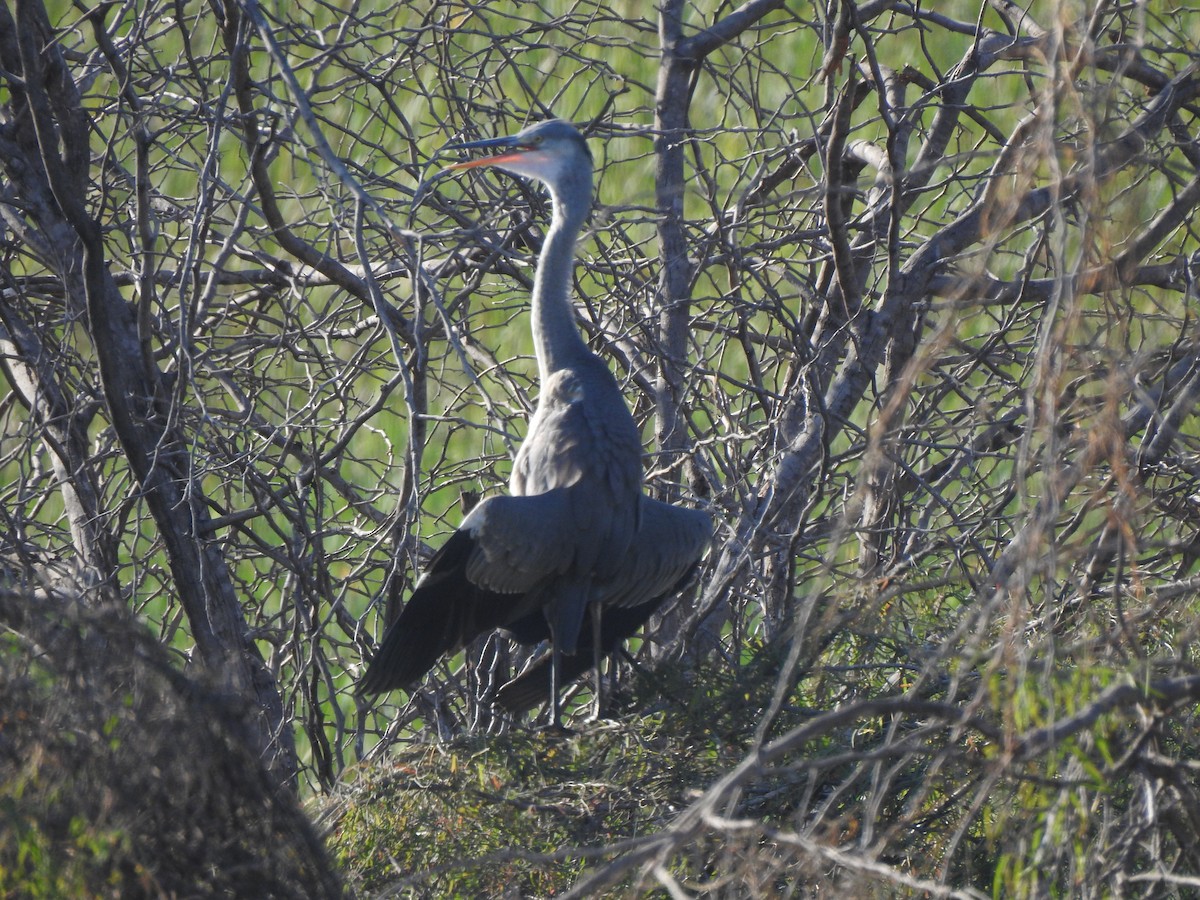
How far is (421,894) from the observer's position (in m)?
3.25

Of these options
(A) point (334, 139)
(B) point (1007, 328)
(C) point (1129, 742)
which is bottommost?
(C) point (1129, 742)

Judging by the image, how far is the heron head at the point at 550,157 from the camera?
507 centimetres

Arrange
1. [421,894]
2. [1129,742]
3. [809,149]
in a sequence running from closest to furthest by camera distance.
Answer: [1129,742] < [421,894] < [809,149]

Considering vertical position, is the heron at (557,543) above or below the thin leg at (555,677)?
above

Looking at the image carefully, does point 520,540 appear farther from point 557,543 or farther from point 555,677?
point 555,677

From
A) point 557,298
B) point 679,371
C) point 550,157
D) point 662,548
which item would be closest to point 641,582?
point 662,548

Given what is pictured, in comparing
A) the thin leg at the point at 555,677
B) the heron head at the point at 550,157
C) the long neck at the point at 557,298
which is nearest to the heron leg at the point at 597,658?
the thin leg at the point at 555,677

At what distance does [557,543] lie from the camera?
4.57 meters

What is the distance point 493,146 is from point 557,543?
4.65 ft

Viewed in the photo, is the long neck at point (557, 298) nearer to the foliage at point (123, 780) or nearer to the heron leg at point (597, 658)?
the heron leg at point (597, 658)

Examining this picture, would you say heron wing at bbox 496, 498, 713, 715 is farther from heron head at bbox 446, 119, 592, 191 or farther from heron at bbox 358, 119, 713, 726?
heron head at bbox 446, 119, 592, 191

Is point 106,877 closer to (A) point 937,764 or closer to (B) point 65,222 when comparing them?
(A) point 937,764

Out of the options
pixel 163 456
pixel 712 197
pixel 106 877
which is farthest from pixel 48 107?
A: pixel 106 877

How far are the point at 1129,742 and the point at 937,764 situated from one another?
0.49 m
